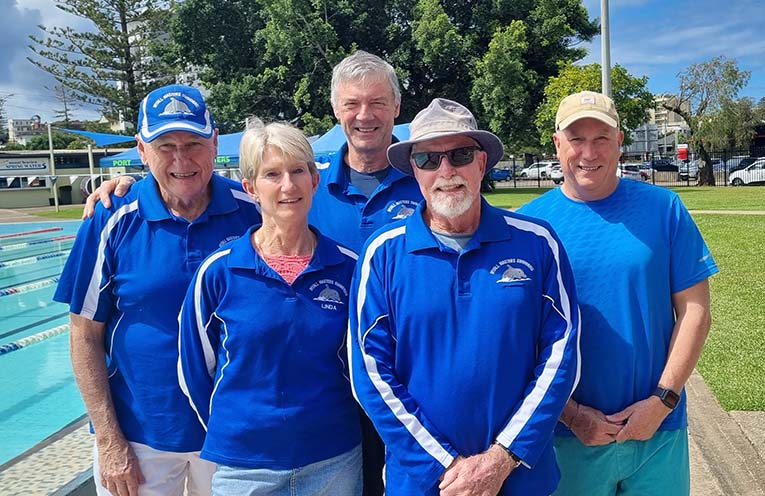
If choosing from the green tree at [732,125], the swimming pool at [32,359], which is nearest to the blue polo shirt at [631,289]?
the swimming pool at [32,359]

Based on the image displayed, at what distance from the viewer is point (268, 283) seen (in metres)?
2.20

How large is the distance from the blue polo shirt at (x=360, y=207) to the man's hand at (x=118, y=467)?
1.29 meters

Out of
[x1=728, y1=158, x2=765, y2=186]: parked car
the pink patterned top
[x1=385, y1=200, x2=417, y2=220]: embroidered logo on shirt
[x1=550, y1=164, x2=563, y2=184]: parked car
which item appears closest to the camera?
the pink patterned top

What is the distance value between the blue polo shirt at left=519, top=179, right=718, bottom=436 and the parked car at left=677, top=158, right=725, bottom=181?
34959 millimetres

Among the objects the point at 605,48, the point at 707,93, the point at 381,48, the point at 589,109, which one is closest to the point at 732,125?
the point at 707,93

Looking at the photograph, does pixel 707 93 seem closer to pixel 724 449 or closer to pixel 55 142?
pixel 724 449

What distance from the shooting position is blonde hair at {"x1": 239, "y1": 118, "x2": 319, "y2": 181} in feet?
7.48

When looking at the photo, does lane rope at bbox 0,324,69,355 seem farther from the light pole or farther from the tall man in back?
the light pole

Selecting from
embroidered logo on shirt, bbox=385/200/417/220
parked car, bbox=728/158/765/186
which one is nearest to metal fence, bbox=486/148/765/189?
parked car, bbox=728/158/765/186

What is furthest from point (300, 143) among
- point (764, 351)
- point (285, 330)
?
Result: point (764, 351)

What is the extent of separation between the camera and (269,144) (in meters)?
2.28

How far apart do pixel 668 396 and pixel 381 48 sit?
3119 centimetres

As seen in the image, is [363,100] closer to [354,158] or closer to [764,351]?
[354,158]

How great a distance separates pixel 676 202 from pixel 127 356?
234cm
